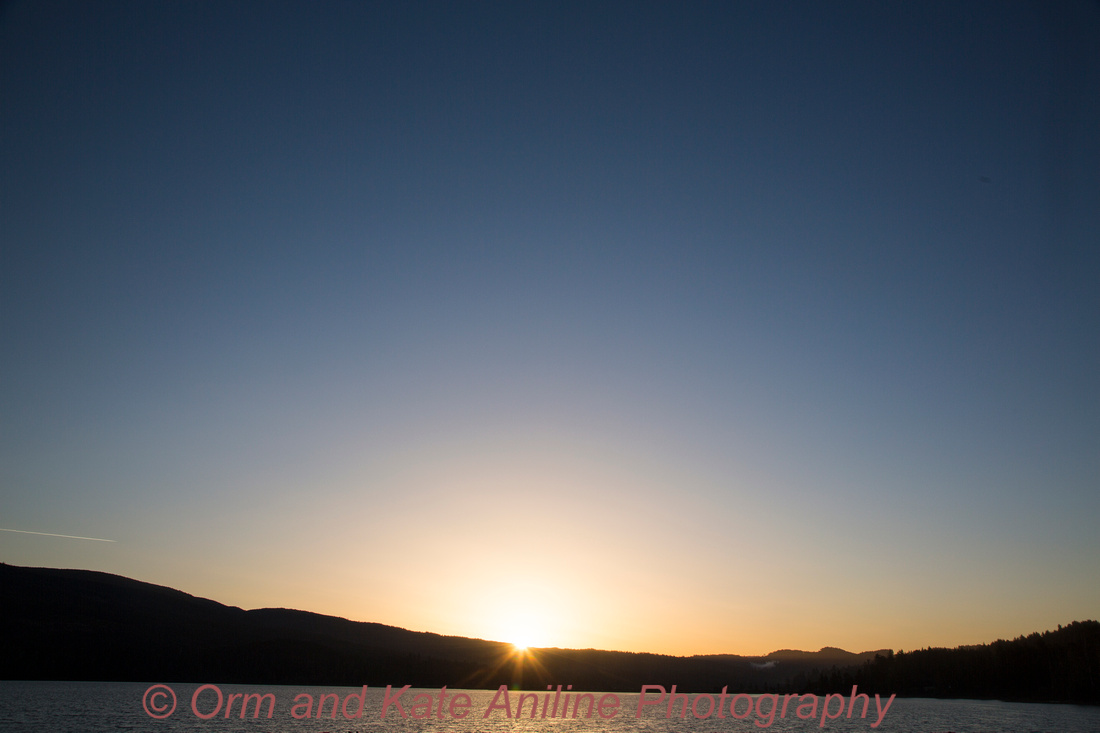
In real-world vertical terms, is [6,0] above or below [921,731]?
above

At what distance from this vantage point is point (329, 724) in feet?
457

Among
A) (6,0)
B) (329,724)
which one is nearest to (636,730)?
(329,724)

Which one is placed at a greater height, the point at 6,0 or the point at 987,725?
the point at 6,0

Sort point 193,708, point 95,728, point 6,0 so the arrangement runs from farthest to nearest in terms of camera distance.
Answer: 1. point 193,708
2. point 95,728
3. point 6,0

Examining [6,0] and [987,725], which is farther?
[987,725]

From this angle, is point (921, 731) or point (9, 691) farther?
point (9, 691)

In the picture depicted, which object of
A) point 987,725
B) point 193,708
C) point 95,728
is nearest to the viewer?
point 95,728

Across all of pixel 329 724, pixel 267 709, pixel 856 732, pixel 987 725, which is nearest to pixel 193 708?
pixel 267 709

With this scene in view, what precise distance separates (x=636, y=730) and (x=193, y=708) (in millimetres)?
114013

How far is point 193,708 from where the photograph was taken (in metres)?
169

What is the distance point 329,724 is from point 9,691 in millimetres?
125027

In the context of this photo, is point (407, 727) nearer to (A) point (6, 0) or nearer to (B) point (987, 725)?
(B) point (987, 725)

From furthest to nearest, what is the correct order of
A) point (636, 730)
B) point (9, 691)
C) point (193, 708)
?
point (9, 691), point (193, 708), point (636, 730)

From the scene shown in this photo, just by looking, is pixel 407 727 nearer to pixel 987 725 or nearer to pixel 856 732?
pixel 856 732
